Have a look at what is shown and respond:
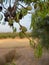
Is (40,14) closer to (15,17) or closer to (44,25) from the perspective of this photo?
(15,17)

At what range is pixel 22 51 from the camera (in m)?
4.24

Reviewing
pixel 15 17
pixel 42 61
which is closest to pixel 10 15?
pixel 15 17

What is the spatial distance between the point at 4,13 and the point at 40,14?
3.3 inches

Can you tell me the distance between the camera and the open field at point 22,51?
10.4 feet

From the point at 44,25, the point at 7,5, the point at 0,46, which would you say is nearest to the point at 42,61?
the point at 44,25

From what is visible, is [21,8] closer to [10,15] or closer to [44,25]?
[10,15]

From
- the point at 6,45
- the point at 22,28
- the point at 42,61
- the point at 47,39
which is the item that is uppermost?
the point at 22,28

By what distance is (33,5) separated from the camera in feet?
1.64

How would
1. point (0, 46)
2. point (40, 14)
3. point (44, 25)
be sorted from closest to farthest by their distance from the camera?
1. point (40, 14)
2. point (44, 25)
3. point (0, 46)

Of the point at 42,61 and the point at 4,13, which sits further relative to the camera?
the point at 42,61

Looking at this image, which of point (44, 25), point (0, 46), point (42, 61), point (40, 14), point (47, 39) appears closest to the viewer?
point (40, 14)

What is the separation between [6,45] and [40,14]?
14.8 ft

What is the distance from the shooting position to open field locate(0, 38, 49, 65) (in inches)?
125

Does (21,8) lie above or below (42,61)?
above
